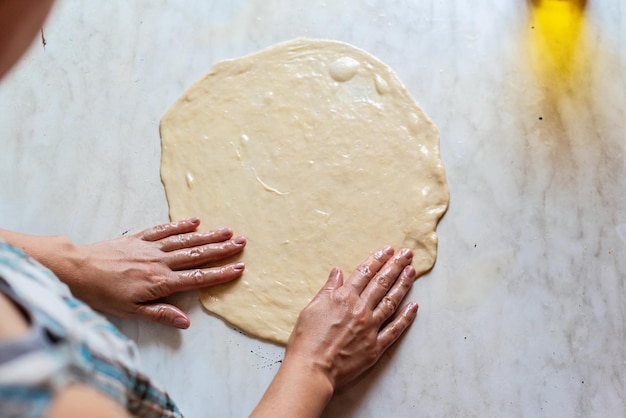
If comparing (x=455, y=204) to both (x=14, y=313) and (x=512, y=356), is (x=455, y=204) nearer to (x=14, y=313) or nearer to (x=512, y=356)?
(x=512, y=356)

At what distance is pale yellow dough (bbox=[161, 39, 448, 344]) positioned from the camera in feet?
4.46

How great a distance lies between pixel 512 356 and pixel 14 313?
107 centimetres

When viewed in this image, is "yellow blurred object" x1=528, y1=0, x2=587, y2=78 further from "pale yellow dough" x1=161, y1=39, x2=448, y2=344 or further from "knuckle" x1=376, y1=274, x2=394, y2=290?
"knuckle" x1=376, y1=274, x2=394, y2=290

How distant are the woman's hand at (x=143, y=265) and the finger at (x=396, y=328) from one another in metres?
0.37

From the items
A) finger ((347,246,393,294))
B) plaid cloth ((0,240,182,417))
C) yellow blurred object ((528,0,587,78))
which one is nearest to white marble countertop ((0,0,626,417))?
yellow blurred object ((528,0,587,78))

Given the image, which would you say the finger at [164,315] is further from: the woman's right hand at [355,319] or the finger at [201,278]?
the woman's right hand at [355,319]

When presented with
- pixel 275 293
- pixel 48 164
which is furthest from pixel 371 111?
pixel 48 164

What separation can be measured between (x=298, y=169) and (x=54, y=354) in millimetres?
932

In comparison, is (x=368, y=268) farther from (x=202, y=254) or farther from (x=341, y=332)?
(x=202, y=254)

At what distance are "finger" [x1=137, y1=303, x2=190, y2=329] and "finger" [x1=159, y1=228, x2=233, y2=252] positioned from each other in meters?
0.14

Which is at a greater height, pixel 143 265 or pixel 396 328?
pixel 143 265

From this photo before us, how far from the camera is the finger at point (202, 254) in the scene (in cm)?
136

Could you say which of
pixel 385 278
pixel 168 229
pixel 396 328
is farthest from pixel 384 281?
pixel 168 229

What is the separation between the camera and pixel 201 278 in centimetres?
135
